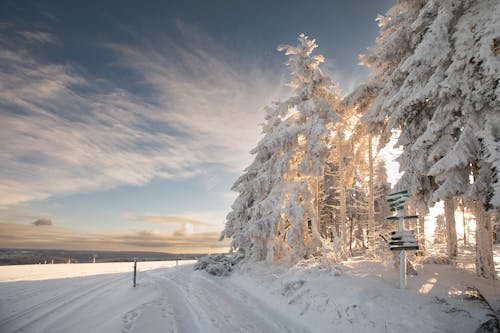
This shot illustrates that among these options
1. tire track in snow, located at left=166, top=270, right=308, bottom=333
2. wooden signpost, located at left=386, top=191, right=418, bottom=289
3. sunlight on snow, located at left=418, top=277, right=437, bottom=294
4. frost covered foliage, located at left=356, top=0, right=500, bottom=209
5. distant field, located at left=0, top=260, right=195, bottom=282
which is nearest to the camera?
tire track in snow, located at left=166, top=270, right=308, bottom=333

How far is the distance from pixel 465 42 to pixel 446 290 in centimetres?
727

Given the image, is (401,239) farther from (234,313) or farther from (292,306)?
(234,313)

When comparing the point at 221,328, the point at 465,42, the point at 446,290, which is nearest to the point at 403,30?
the point at 465,42

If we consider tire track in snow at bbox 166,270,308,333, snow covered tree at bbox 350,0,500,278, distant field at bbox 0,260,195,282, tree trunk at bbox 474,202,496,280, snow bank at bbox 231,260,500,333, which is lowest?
distant field at bbox 0,260,195,282

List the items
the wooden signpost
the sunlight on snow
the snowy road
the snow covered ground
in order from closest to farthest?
the snow covered ground
the snowy road
the sunlight on snow
the wooden signpost

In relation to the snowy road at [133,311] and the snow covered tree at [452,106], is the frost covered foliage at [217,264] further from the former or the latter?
the snow covered tree at [452,106]

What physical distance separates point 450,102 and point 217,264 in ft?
55.8

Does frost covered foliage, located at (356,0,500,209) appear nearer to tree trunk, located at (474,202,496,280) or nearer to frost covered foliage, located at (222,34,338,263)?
tree trunk, located at (474,202,496,280)

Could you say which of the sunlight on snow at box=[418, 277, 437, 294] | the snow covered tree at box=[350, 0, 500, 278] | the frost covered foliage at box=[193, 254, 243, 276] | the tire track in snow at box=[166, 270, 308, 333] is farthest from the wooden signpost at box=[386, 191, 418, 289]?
the frost covered foliage at box=[193, 254, 243, 276]

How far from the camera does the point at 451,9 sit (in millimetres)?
8883

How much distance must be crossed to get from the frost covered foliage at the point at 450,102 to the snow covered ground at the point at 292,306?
8.71 ft

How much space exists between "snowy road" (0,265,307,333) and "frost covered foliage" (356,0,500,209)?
6.25m

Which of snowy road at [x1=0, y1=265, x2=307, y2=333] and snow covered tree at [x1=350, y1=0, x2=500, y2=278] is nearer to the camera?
snowy road at [x1=0, y1=265, x2=307, y2=333]

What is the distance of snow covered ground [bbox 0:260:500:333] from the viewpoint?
6.42 metres
